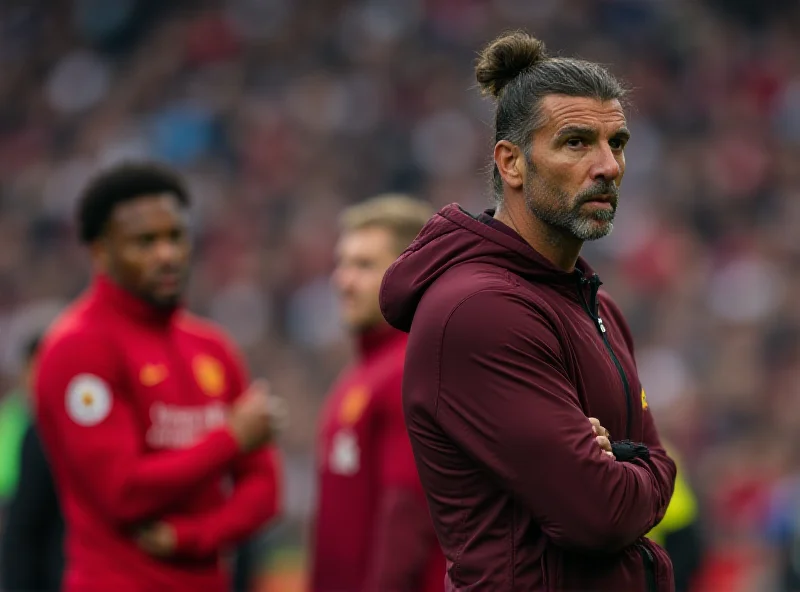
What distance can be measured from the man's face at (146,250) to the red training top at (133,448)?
0.06m

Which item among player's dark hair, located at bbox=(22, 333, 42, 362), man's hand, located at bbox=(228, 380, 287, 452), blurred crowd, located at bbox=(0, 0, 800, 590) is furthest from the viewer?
blurred crowd, located at bbox=(0, 0, 800, 590)

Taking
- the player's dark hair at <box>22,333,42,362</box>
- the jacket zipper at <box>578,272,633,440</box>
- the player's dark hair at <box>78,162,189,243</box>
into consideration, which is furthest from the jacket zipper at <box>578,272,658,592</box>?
the player's dark hair at <box>22,333,42,362</box>

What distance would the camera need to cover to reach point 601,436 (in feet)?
8.75

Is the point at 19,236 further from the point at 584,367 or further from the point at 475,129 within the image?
the point at 584,367

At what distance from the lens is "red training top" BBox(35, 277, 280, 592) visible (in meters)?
4.20

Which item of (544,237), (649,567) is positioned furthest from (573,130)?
(649,567)

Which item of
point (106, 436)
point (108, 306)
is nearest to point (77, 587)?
point (106, 436)

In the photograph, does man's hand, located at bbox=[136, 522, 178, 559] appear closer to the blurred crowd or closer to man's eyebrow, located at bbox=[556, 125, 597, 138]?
man's eyebrow, located at bbox=[556, 125, 597, 138]

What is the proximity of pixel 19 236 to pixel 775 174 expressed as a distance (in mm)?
7960

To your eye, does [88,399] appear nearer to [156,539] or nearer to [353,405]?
[156,539]

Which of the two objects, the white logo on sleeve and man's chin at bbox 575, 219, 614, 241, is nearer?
man's chin at bbox 575, 219, 614, 241

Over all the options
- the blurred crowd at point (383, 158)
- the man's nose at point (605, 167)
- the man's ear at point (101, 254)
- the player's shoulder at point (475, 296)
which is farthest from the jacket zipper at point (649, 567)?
the blurred crowd at point (383, 158)

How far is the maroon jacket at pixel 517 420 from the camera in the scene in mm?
2605

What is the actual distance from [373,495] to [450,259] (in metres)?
1.96
